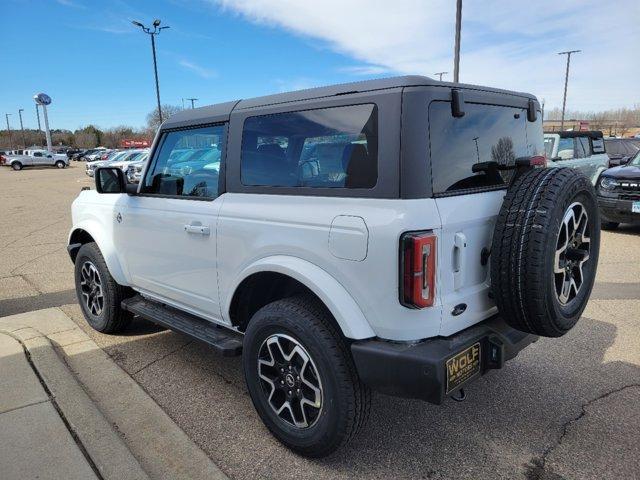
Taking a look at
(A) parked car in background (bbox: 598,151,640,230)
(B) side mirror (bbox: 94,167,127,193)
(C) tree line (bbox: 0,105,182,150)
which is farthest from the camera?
(C) tree line (bbox: 0,105,182,150)

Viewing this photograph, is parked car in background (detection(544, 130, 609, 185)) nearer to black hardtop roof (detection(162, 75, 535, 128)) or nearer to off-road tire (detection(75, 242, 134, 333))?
black hardtop roof (detection(162, 75, 535, 128))

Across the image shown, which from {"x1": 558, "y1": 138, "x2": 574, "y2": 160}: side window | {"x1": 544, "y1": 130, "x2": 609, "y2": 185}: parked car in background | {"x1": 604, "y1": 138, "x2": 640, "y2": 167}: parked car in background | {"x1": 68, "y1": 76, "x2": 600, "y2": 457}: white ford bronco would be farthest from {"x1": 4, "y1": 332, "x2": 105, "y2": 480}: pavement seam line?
{"x1": 604, "y1": 138, "x2": 640, "y2": 167}: parked car in background

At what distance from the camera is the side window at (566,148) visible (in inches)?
413

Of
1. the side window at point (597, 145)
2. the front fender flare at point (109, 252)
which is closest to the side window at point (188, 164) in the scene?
the front fender flare at point (109, 252)

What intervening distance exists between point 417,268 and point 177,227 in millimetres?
1812

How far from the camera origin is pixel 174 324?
3.38 metres

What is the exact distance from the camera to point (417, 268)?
6.84ft

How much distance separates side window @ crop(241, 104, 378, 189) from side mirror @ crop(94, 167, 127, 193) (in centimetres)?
136

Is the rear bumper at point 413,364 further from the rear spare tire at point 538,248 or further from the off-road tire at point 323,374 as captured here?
the rear spare tire at point 538,248

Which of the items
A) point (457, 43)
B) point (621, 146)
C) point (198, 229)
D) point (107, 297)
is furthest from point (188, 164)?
point (621, 146)

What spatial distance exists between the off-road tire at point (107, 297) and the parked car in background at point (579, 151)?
910 centimetres

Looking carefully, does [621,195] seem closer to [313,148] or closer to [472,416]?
[472,416]

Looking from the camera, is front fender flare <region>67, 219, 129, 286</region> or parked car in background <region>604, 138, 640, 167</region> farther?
parked car in background <region>604, 138, 640, 167</region>

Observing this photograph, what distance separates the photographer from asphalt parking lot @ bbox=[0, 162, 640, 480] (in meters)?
2.51
